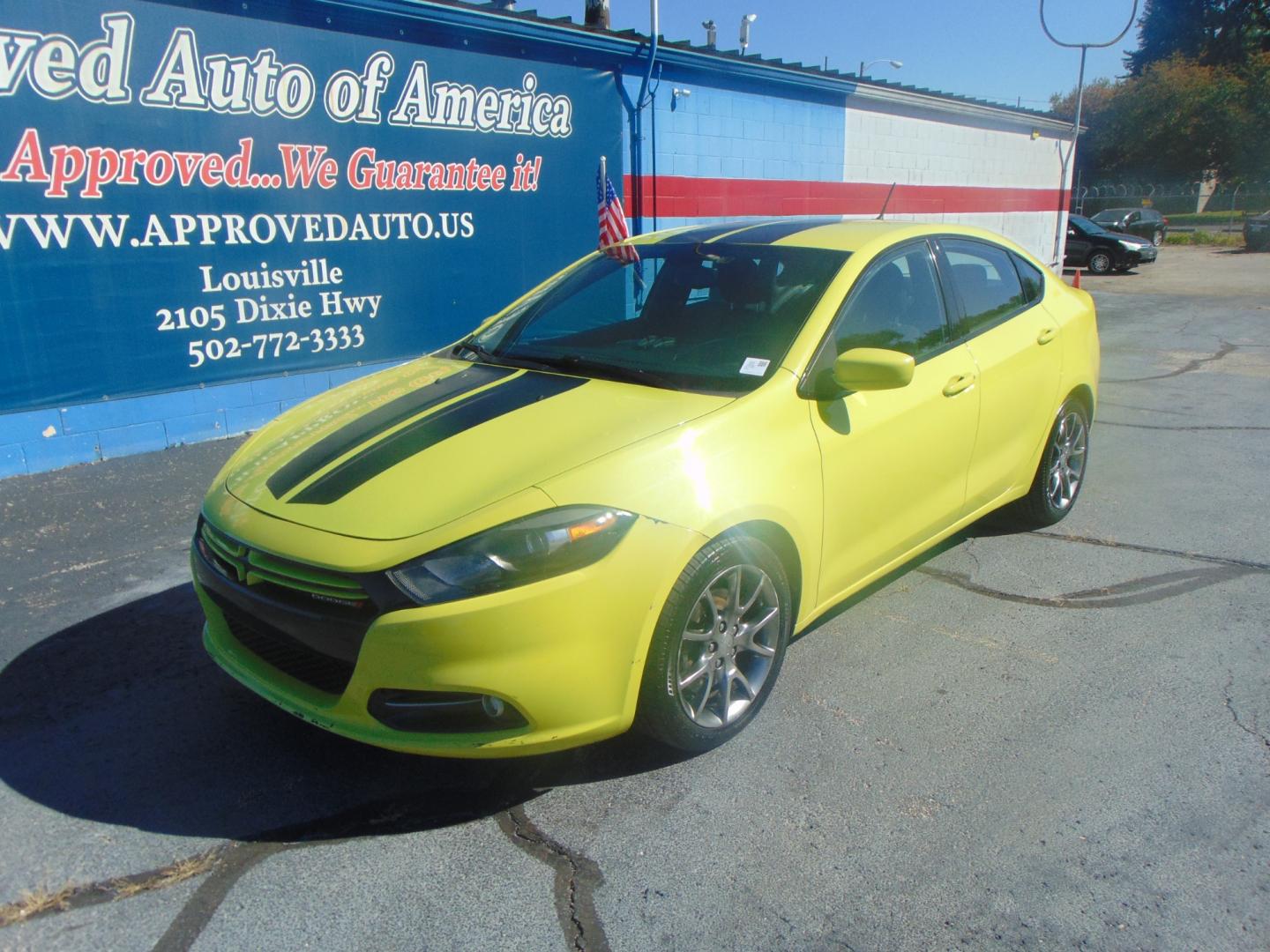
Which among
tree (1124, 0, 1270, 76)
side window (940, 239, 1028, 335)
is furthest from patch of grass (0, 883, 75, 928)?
tree (1124, 0, 1270, 76)

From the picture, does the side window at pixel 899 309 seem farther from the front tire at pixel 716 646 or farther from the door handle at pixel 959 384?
the front tire at pixel 716 646

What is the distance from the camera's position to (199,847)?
271cm

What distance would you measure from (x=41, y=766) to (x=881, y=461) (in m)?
3.04

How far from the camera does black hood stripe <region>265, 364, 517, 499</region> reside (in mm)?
3141

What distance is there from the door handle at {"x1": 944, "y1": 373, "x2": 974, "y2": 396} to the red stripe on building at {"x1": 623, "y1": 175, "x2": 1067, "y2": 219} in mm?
6700

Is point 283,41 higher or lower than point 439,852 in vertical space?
higher

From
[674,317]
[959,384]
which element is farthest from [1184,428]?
[674,317]

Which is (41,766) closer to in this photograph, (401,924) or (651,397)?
(401,924)

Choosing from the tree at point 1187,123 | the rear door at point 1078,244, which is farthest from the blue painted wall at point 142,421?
the tree at point 1187,123

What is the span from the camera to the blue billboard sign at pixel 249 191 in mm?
6301

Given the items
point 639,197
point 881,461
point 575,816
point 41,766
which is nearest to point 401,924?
point 575,816

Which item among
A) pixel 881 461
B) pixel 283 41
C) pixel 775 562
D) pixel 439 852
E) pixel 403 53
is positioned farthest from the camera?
pixel 403 53

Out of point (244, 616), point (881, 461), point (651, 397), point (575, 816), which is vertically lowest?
point (575, 816)

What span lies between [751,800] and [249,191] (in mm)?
6218
